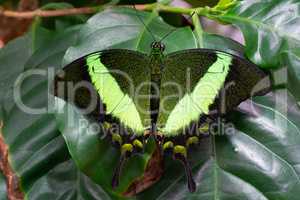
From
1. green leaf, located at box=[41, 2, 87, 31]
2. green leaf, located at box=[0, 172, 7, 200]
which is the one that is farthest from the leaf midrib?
green leaf, located at box=[0, 172, 7, 200]

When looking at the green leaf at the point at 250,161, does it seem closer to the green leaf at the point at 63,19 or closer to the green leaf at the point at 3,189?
the green leaf at the point at 3,189

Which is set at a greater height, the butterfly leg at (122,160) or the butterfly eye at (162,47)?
the butterfly eye at (162,47)

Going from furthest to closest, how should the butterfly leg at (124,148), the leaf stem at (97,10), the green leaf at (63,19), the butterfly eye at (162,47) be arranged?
the green leaf at (63,19), the leaf stem at (97,10), the butterfly eye at (162,47), the butterfly leg at (124,148)

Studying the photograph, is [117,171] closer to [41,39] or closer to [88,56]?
[88,56]

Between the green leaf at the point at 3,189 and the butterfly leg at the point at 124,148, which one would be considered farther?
the green leaf at the point at 3,189

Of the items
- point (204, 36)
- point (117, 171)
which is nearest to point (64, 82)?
point (117, 171)

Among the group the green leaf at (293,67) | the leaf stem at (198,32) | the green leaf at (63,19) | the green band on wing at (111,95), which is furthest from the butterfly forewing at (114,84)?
the green leaf at (63,19)
